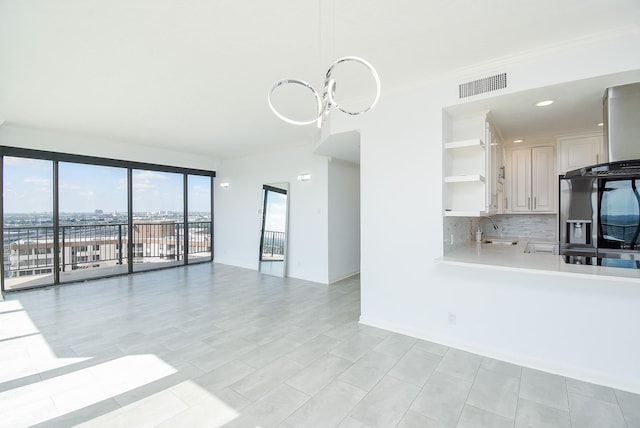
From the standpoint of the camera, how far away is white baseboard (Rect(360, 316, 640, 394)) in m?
2.23

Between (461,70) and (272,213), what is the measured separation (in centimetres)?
451

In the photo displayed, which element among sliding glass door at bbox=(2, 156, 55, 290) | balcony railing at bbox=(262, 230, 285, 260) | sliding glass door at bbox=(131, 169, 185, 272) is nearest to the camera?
sliding glass door at bbox=(2, 156, 55, 290)

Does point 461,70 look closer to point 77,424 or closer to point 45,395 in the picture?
point 77,424

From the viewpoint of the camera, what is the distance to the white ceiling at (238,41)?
6.40ft

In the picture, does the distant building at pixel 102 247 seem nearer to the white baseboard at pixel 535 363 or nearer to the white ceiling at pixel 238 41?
the white ceiling at pixel 238 41

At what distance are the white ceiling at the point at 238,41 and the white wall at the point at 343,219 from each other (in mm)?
2421

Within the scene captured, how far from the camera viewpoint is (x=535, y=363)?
2.51 metres

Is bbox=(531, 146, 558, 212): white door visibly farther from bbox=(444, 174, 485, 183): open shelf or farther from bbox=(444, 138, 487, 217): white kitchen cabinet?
bbox=(444, 174, 485, 183): open shelf

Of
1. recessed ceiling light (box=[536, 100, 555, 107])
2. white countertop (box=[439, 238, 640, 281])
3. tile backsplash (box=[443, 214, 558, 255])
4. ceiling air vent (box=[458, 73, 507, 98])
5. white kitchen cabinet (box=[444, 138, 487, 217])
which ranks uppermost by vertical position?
ceiling air vent (box=[458, 73, 507, 98])

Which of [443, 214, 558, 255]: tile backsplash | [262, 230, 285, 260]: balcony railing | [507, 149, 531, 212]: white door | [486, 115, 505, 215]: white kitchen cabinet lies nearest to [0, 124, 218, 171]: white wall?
[262, 230, 285, 260]: balcony railing

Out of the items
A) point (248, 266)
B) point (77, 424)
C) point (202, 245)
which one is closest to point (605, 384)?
point (77, 424)

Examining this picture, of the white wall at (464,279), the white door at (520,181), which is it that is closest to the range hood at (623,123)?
the white wall at (464,279)

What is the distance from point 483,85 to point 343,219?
3.57 meters

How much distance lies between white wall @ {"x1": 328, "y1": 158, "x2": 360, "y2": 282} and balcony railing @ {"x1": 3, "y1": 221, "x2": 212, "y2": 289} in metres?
3.80
